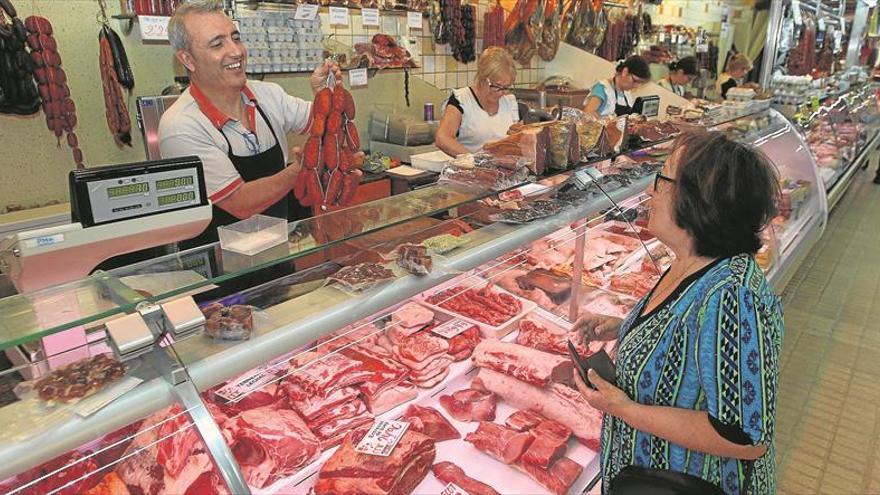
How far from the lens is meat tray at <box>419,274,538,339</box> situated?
2.46 m

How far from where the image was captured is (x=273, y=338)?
1502mm

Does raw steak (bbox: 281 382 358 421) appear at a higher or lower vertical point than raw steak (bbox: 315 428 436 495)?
higher

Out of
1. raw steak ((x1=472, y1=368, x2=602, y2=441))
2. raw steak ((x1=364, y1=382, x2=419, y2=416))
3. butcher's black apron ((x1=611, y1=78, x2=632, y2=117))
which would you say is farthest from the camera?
butcher's black apron ((x1=611, y1=78, x2=632, y2=117))

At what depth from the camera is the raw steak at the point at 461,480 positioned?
1.80 meters

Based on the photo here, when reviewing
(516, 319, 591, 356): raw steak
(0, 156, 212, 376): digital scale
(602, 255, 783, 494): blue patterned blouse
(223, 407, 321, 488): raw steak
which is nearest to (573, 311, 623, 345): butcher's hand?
(516, 319, 591, 356): raw steak

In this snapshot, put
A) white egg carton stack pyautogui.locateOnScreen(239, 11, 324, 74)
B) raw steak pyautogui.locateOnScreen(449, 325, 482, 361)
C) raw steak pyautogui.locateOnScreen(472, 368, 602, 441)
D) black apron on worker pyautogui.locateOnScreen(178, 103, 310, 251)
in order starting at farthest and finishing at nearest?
white egg carton stack pyautogui.locateOnScreen(239, 11, 324, 74)
black apron on worker pyautogui.locateOnScreen(178, 103, 310, 251)
raw steak pyautogui.locateOnScreen(449, 325, 482, 361)
raw steak pyautogui.locateOnScreen(472, 368, 602, 441)

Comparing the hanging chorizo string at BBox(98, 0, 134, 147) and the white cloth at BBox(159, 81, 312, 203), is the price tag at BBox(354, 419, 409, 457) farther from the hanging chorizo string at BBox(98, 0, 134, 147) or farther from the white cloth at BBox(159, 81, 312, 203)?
the hanging chorizo string at BBox(98, 0, 134, 147)

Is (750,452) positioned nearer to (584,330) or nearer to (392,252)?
(584,330)

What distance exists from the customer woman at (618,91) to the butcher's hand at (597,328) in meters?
4.07

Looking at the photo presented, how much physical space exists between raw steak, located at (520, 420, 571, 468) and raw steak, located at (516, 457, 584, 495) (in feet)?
0.05

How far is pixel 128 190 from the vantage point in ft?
4.33

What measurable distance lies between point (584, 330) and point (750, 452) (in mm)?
925

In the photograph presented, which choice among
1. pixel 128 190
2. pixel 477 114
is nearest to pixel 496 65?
pixel 477 114

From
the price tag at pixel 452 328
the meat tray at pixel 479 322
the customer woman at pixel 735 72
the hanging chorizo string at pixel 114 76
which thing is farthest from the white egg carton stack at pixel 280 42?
the customer woman at pixel 735 72
